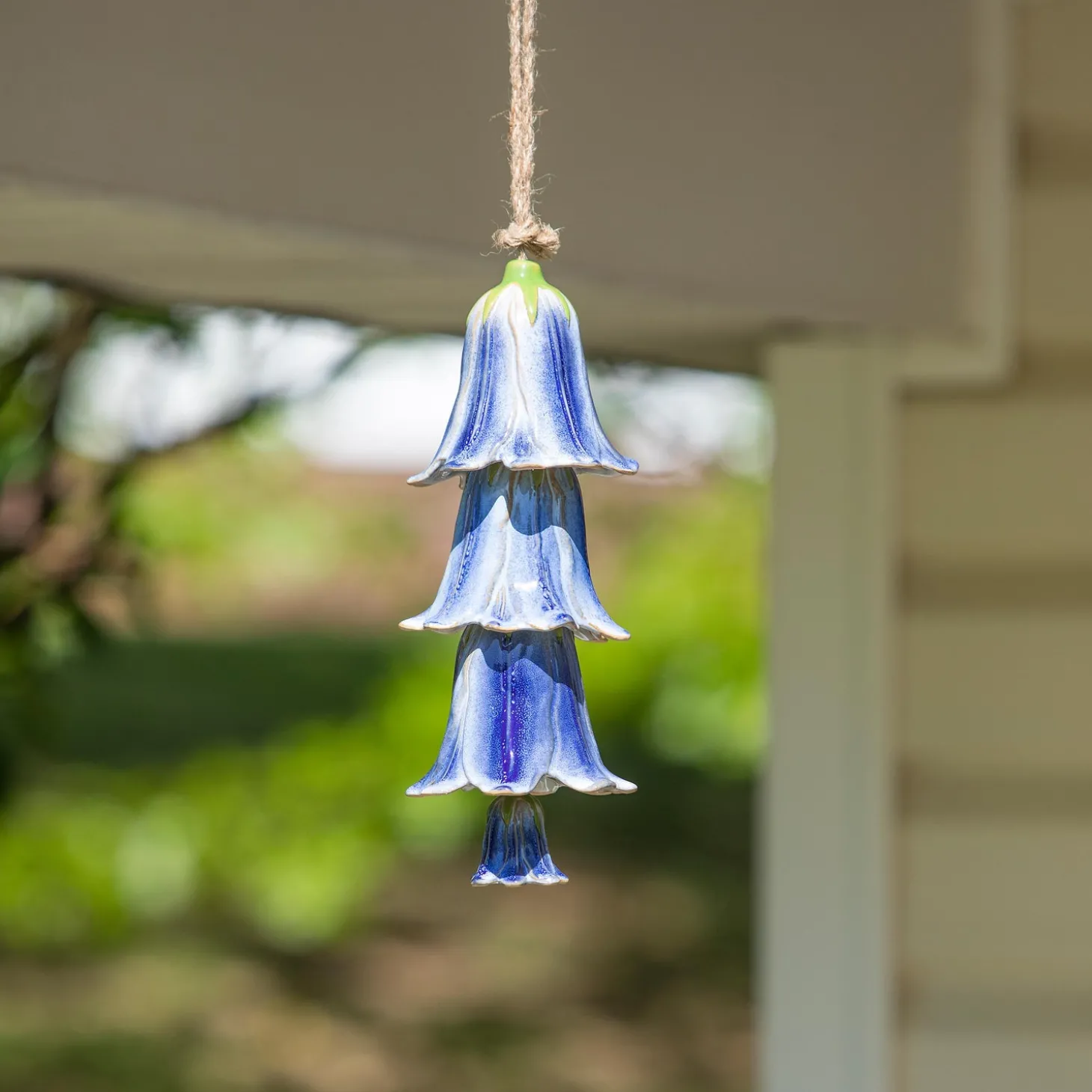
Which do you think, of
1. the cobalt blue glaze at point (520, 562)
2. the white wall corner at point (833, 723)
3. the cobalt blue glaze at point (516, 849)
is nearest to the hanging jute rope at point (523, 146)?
the cobalt blue glaze at point (520, 562)

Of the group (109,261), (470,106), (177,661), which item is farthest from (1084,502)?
(177,661)

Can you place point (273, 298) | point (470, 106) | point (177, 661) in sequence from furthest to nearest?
point (177, 661), point (273, 298), point (470, 106)

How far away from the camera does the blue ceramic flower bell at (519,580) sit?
1.81ft

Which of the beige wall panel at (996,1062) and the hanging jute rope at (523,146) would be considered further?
the beige wall panel at (996,1062)

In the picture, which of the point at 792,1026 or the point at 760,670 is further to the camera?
the point at 760,670

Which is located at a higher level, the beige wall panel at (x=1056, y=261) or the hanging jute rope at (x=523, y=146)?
the beige wall panel at (x=1056, y=261)

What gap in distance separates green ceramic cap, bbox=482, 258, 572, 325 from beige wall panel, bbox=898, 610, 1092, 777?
0.88 meters

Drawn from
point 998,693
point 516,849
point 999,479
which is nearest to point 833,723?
point 998,693

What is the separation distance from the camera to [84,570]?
1.93 meters

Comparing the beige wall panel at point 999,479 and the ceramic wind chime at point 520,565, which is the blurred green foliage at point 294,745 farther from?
the ceramic wind chime at point 520,565

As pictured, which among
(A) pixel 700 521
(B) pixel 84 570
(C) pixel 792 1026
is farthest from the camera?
(A) pixel 700 521

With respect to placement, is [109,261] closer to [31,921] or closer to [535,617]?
[535,617]

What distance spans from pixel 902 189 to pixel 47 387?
136 cm

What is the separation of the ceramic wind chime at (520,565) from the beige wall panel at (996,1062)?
36.7 inches
